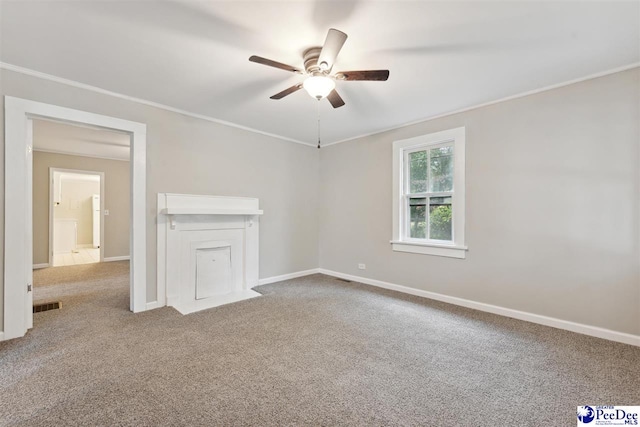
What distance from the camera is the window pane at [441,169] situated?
3555mm

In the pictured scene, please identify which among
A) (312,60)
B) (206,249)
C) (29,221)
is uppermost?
(312,60)

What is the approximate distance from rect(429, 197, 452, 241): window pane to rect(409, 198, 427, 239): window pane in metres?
0.09

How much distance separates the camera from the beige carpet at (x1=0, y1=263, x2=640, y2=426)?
156cm

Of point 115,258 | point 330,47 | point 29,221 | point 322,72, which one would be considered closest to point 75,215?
point 115,258

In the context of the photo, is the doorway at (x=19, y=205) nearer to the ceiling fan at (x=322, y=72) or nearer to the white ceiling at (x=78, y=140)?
the white ceiling at (x=78, y=140)

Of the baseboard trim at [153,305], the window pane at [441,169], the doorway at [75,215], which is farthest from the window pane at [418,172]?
the doorway at [75,215]

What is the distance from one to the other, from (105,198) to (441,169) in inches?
289

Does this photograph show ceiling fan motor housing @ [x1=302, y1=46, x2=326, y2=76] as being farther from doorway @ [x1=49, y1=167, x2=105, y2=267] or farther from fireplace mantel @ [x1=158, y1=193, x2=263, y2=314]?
doorway @ [x1=49, y1=167, x2=105, y2=267]

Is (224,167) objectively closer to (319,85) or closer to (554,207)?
(319,85)

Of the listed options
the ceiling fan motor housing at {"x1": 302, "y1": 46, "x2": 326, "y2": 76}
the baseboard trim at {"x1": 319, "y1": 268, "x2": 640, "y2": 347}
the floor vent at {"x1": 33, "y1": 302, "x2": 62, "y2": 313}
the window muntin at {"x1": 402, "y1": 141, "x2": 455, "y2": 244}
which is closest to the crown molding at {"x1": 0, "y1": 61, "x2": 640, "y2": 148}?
the window muntin at {"x1": 402, "y1": 141, "x2": 455, "y2": 244}

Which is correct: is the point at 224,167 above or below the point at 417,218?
above

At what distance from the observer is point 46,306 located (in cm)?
321

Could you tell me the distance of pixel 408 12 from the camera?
1.73 m

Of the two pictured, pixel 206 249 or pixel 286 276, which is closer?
pixel 206 249
